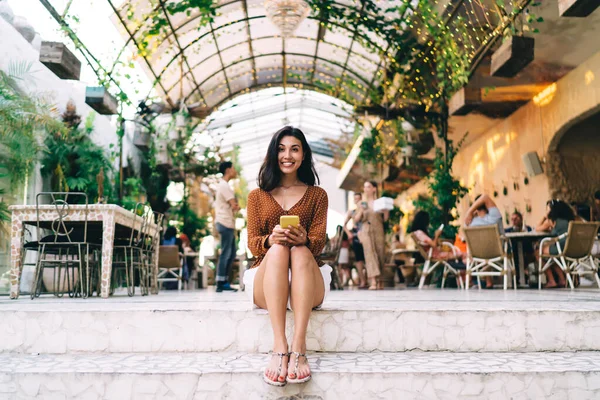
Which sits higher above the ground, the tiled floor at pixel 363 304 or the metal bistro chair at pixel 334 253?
the metal bistro chair at pixel 334 253

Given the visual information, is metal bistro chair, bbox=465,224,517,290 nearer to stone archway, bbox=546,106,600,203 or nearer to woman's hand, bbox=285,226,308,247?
stone archway, bbox=546,106,600,203

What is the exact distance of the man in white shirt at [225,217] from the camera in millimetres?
7207

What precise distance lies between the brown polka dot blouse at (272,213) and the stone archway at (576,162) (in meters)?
8.73

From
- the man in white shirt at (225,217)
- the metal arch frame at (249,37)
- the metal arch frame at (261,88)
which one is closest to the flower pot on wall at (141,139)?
the metal arch frame at (249,37)

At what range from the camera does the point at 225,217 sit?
→ 7203 millimetres

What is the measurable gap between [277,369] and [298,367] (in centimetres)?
9

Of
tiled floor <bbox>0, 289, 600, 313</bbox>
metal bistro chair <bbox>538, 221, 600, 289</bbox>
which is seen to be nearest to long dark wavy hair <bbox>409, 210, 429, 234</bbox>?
metal bistro chair <bbox>538, 221, 600, 289</bbox>

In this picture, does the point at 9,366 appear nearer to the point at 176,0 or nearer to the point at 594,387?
the point at 594,387

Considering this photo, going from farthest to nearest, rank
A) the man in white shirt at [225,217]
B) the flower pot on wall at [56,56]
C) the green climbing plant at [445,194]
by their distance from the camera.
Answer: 1. the green climbing plant at [445,194]
2. the man in white shirt at [225,217]
3. the flower pot on wall at [56,56]

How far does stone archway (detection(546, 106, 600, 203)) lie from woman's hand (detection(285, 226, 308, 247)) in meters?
9.11

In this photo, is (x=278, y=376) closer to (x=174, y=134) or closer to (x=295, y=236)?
(x=295, y=236)

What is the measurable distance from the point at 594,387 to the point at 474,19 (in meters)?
7.02

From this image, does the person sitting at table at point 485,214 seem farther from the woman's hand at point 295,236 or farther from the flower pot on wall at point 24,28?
the flower pot on wall at point 24,28

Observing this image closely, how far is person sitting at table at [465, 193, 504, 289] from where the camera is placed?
25.0ft
